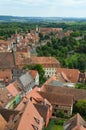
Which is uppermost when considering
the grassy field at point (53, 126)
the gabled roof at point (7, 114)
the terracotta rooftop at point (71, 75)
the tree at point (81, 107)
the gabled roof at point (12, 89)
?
the gabled roof at point (7, 114)

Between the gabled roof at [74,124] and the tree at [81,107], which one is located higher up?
the gabled roof at [74,124]

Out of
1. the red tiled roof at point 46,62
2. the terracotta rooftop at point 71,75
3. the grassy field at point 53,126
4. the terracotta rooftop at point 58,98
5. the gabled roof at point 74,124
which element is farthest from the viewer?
the red tiled roof at point 46,62

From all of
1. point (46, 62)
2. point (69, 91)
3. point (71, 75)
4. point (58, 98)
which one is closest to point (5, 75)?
point (69, 91)

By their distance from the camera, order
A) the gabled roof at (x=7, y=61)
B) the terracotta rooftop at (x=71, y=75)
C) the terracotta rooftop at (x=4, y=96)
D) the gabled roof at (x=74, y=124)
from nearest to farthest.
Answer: the gabled roof at (x=74, y=124) → the terracotta rooftop at (x=4, y=96) → the gabled roof at (x=7, y=61) → the terracotta rooftop at (x=71, y=75)

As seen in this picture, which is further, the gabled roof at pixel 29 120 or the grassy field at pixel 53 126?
the grassy field at pixel 53 126

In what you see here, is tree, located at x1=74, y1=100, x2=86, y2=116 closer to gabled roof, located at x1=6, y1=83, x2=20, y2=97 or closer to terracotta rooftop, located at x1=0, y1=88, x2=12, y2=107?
gabled roof, located at x1=6, y1=83, x2=20, y2=97

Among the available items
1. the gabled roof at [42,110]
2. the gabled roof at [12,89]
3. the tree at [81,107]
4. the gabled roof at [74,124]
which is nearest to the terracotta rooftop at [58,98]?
the tree at [81,107]

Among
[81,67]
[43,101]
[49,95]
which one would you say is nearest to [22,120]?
[43,101]

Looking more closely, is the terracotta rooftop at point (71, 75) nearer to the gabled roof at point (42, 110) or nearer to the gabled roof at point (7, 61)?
the gabled roof at point (7, 61)

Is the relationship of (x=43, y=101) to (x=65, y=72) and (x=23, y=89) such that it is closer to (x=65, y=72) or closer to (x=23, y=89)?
(x=23, y=89)

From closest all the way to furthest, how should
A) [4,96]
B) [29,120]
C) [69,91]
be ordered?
1. [29,120]
2. [4,96]
3. [69,91]

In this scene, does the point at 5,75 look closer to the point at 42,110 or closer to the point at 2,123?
the point at 42,110

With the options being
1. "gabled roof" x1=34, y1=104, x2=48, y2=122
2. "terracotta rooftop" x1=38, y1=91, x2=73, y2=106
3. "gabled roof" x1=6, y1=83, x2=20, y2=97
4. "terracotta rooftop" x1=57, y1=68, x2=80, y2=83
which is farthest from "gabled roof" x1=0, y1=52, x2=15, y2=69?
"gabled roof" x1=34, y1=104, x2=48, y2=122
